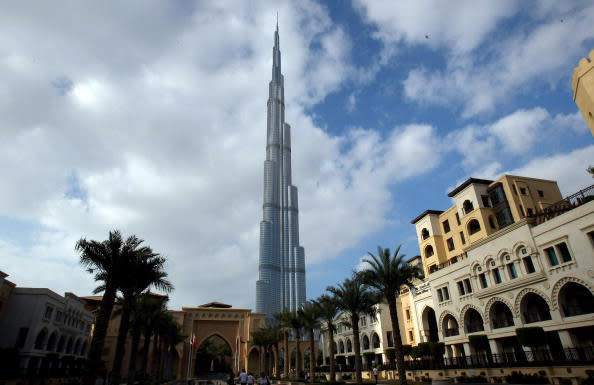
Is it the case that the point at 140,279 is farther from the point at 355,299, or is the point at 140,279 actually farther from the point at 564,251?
the point at 564,251

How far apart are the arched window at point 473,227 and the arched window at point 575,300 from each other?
1739cm

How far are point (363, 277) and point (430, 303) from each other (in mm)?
15582

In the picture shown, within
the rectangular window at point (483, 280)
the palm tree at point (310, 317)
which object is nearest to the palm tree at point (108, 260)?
the palm tree at point (310, 317)

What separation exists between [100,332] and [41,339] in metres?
24.2

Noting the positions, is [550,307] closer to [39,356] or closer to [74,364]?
[39,356]

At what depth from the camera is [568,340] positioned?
25281mm

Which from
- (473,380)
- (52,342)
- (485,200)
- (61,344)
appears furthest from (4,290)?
(485,200)

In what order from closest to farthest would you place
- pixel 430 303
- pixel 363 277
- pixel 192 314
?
pixel 363 277 < pixel 430 303 < pixel 192 314

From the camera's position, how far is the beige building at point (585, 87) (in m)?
22.8

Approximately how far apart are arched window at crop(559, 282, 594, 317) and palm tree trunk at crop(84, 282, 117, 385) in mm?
31379

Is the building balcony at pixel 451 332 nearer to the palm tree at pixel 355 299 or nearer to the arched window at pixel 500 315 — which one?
the arched window at pixel 500 315

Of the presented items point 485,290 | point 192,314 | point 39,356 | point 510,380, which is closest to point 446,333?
point 485,290

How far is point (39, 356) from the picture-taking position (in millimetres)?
38188

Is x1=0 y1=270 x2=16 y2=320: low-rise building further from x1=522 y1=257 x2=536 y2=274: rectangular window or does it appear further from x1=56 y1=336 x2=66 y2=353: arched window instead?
x1=522 y1=257 x2=536 y2=274: rectangular window
